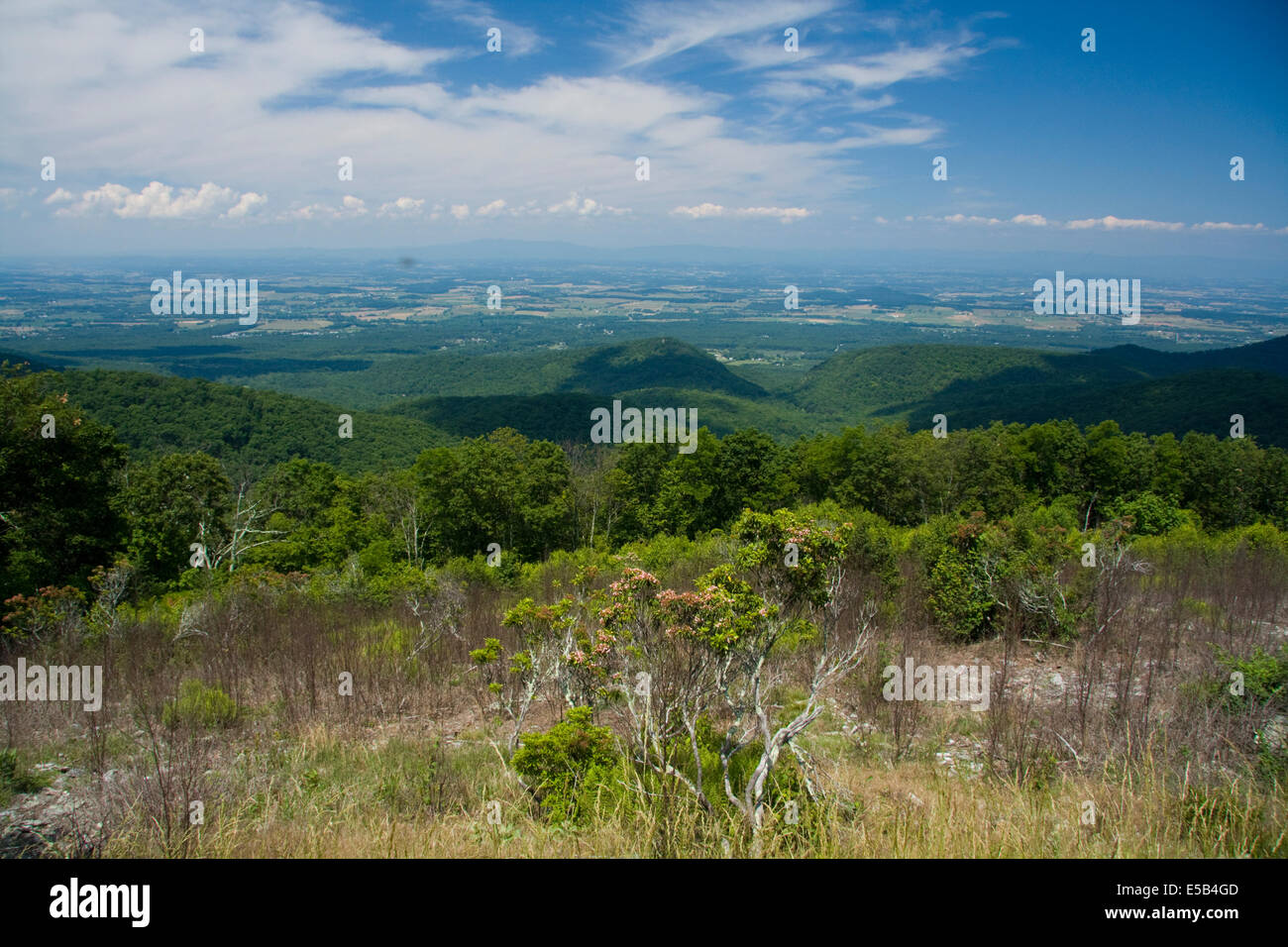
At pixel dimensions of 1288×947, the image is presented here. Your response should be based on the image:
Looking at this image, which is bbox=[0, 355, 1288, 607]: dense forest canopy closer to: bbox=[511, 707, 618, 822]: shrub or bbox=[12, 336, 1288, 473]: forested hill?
bbox=[12, 336, 1288, 473]: forested hill

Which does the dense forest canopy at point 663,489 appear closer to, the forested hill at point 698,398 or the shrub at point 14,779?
the forested hill at point 698,398

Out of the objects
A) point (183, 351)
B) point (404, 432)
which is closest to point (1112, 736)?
point (404, 432)

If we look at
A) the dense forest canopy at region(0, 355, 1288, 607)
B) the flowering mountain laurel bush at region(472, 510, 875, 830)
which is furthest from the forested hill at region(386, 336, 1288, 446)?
the flowering mountain laurel bush at region(472, 510, 875, 830)

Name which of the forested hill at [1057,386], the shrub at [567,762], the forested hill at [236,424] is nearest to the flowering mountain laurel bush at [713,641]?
the shrub at [567,762]

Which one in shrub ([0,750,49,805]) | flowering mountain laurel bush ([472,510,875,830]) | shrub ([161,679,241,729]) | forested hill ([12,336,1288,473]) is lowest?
shrub ([161,679,241,729])

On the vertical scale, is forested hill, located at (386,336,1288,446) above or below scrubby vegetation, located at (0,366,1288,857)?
above

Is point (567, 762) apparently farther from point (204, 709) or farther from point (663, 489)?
point (663, 489)

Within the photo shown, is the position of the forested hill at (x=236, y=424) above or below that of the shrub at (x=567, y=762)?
above
